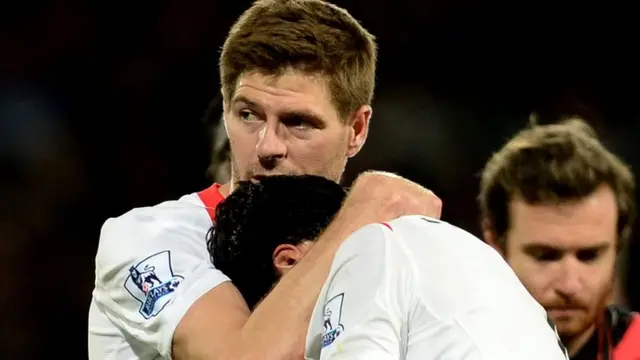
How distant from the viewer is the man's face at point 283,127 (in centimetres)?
304

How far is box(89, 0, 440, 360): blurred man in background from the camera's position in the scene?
8.49 ft

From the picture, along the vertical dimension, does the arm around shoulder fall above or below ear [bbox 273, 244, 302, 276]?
below

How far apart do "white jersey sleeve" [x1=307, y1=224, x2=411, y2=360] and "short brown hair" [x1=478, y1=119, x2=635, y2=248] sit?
5.45ft

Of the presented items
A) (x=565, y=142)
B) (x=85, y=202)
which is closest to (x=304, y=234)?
(x=565, y=142)

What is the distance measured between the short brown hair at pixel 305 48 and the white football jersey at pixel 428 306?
39.3 inches

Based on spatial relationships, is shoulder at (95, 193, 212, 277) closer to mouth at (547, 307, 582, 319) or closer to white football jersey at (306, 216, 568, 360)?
white football jersey at (306, 216, 568, 360)

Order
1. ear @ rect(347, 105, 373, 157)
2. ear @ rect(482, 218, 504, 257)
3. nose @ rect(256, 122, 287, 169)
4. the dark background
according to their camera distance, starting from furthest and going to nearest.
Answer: the dark background
ear @ rect(482, 218, 504, 257)
ear @ rect(347, 105, 373, 157)
nose @ rect(256, 122, 287, 169)

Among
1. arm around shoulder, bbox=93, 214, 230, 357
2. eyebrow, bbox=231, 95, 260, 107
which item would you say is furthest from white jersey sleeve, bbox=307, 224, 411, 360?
eyebrow, bbox=231, 95, 260, 107

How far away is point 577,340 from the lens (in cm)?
362

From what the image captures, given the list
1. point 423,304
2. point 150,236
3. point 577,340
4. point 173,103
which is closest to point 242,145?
point 150,236

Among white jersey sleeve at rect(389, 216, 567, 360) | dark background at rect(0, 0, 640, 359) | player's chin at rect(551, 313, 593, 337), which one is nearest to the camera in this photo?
white jersey sleeve at rect(389, 216, 567, 360)

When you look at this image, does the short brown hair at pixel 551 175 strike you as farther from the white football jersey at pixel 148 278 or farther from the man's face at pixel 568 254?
the white football jersey at pixel 148 278

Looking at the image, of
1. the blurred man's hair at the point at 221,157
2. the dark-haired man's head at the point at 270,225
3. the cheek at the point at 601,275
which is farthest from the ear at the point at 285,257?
the blurred man's hair at the point at 221,157

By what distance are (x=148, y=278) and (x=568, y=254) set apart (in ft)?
4.75
